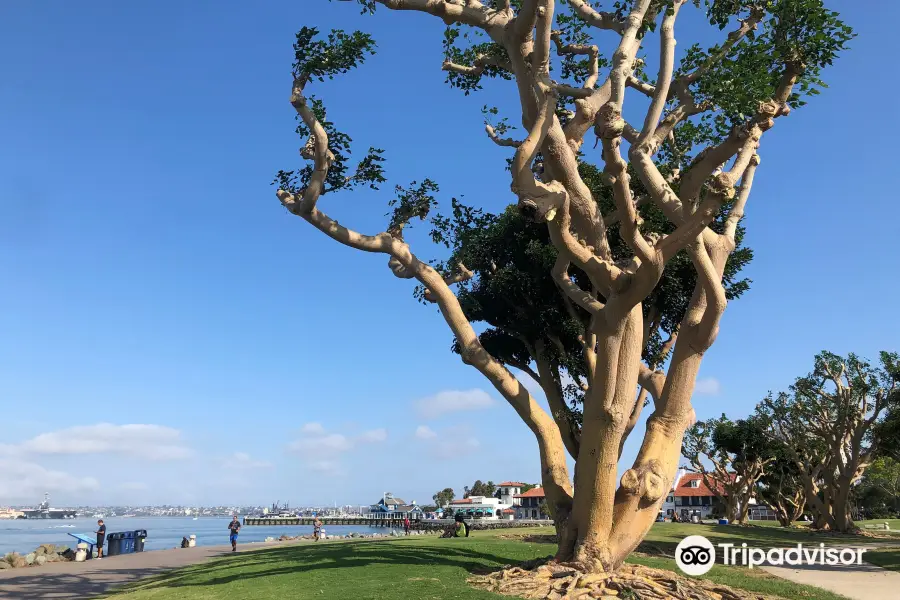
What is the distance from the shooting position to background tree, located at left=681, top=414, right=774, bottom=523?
153 feet

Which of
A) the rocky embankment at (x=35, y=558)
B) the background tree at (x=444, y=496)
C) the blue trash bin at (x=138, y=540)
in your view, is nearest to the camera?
the rocky embankment at (x=35, y=558)

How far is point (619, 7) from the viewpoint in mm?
13805

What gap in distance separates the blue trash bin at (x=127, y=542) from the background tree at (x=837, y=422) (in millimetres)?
37171

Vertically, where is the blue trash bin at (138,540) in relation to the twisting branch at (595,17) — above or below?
below

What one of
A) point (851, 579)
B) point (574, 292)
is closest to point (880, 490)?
point (851, 579)

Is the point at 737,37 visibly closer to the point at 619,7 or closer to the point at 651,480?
the point at 619,7

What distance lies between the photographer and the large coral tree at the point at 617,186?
10383 mm

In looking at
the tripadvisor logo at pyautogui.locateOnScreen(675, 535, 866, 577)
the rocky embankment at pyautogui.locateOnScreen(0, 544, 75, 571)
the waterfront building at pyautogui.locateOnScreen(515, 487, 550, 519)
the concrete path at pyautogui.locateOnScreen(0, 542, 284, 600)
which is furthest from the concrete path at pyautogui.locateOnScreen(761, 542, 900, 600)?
the waterfront building at pyautogui.locateOnScreen(515, 487, 550, 519)

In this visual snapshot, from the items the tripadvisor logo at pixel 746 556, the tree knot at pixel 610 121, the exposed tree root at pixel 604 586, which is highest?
the tree knot at pixel 610 121

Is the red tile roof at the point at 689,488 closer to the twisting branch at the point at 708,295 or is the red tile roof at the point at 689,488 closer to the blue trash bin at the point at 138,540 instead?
the blue trash bin at the point at 138,540

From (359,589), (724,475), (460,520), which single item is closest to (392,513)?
(724,475)

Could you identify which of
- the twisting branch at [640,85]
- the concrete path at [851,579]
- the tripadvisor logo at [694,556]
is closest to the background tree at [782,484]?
the concrete path at [851,579]

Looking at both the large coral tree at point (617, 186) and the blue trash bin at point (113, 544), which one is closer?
the large coral tree at point (617, 186)

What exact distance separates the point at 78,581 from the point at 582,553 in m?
14.8
